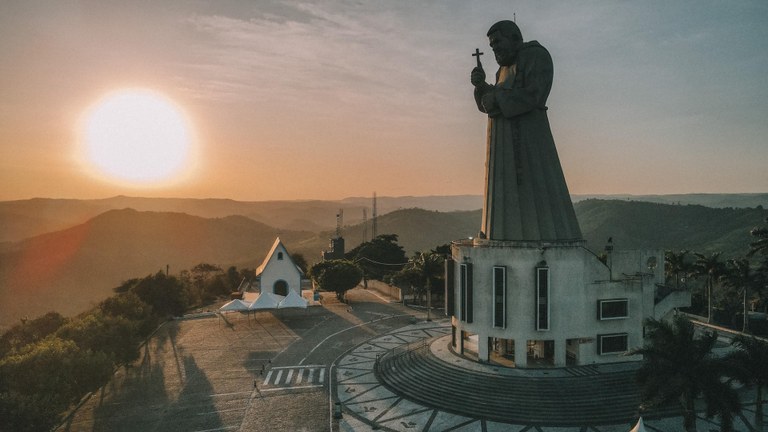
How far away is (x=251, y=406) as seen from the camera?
3108 cm

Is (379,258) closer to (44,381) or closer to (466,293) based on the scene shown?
(466,293)

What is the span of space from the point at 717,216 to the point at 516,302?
434 ft

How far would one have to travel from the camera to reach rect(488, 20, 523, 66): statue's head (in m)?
35.7

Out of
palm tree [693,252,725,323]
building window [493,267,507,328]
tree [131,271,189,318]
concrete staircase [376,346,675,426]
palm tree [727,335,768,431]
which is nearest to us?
palm tree [727,335,768,431]

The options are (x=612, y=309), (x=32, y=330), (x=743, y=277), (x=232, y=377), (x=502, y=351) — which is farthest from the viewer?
(x=32, y=330)

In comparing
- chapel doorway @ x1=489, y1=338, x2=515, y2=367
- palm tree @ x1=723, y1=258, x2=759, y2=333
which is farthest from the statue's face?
palm tree @ x1=723, y1=258, x2=759, y2=333

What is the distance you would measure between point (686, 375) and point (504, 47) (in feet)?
82.5

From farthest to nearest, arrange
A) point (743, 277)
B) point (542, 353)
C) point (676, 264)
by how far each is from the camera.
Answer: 1. point (676, 264)
2. point (743, 277)
3. point (542, 353)

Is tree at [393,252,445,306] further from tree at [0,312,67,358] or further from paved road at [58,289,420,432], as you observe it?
tree at [0,312,67,358]

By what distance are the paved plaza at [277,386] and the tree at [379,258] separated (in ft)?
117

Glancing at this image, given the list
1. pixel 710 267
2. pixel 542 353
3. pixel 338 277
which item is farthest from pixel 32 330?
pixel 710 267

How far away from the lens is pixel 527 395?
2953cm

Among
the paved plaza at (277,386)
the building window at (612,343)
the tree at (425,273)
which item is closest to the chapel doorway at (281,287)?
the paved plaza at (277,386)

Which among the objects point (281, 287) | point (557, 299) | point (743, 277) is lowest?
point (281, 287)
